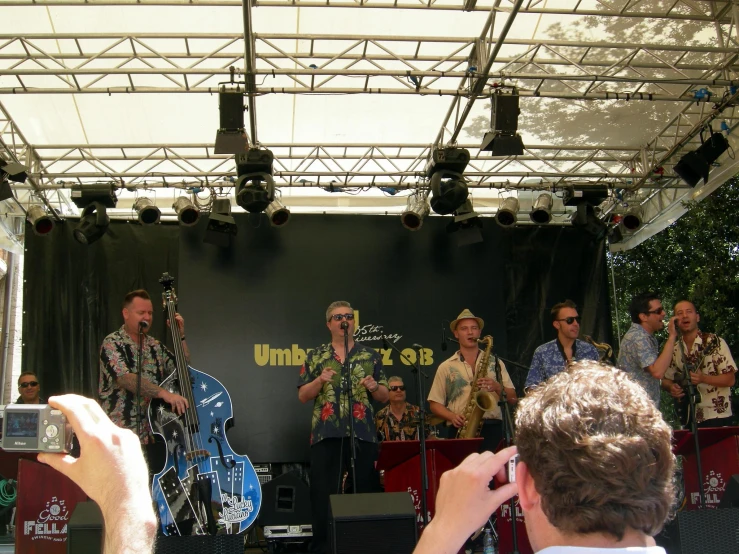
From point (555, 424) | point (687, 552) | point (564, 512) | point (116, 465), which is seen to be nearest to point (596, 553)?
point (564, 512)

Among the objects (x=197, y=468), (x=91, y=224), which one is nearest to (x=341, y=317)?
(x=197, y=468)

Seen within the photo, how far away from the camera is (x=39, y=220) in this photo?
7.56 meters

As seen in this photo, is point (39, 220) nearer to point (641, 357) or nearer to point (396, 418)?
point (396, 418)

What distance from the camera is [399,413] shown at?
7.69m

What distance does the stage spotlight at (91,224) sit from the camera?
7637 mm

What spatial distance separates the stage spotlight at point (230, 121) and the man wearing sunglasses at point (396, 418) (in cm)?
285

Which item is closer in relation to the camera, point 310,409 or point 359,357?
point 359,357

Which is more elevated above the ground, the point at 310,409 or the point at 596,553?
the point at 310,409

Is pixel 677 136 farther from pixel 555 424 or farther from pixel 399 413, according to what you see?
pixel 555 424

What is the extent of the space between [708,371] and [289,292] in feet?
13.3

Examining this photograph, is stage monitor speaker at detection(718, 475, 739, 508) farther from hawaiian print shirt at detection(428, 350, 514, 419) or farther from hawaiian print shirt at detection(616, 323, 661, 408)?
hawaiian print shirt at detection(428, 350, 514, 419)

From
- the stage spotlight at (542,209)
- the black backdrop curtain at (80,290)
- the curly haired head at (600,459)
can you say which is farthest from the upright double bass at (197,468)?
the curly haired head at (600,459)

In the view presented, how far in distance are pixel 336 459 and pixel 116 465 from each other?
4.49 m

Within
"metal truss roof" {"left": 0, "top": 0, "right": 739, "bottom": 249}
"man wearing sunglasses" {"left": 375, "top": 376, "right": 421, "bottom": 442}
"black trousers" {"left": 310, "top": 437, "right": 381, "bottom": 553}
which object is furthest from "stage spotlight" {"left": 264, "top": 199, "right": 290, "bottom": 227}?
"black trousers" {"left": 310, "top": 437, "right": 381, "bottom": 553}
